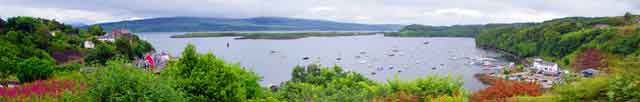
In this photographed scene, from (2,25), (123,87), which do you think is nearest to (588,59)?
(123,87)

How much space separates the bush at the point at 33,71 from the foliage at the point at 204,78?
15.1 m

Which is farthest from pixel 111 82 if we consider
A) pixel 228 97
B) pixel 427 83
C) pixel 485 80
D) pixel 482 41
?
pixel 482 41

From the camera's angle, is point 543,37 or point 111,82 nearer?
point 111,82

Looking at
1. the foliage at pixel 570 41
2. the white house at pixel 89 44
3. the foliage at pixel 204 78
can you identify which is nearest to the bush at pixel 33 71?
the foliage at pixel 204 78

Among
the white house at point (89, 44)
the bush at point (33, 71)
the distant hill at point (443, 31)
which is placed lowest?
the distant hill at point (443, 31)

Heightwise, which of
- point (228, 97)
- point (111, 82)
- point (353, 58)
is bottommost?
point (353, 58)

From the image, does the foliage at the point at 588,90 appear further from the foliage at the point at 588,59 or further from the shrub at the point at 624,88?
the foliage at the point at 588,59

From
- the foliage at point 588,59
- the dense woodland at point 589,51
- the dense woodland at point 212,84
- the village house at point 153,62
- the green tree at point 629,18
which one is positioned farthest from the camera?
the green tree at point 629,18

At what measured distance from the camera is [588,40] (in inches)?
2370

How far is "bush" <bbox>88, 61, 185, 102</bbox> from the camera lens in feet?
→ 25.2

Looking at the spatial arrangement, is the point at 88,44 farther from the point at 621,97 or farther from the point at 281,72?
the point at 621,97

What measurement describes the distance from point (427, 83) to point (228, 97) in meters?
8.35

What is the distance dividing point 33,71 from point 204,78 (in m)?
16.3

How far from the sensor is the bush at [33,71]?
2327 centimetres
